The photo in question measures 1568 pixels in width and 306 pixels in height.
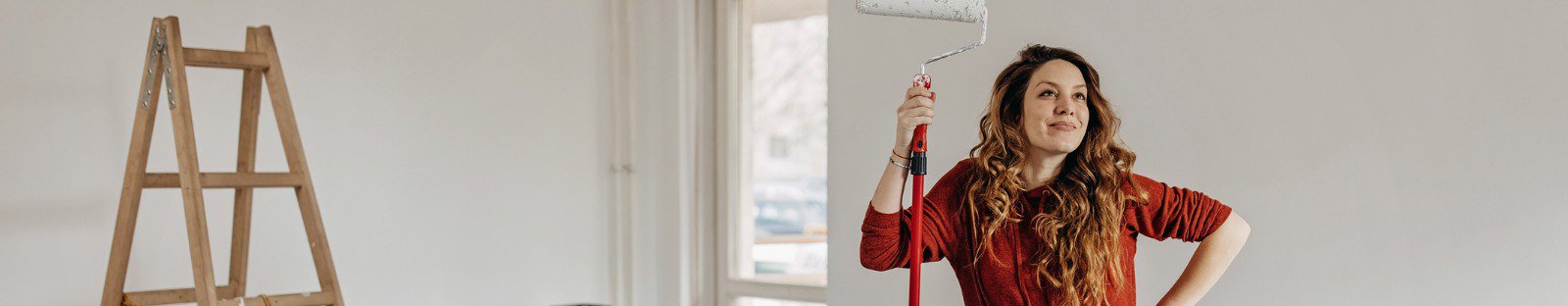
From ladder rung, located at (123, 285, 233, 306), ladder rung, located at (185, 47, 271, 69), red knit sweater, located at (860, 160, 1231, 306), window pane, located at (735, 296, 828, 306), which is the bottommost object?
window pane, located at (735, 296, 828, 306)

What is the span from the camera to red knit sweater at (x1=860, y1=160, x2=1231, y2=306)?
1984 millimetres

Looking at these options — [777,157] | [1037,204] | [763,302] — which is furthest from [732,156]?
[1037,204]

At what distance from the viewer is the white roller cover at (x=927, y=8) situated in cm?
196

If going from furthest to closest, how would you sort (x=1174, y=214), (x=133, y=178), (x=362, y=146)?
1. (x=362, y=146)
2. (x=133, y=178)
3. (x=1174, y=214)

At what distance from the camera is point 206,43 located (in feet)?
8.92

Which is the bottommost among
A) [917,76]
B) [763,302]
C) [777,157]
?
[763,302]

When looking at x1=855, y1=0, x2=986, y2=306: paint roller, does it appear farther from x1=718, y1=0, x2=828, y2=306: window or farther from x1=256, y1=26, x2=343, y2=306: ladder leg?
x1=718, y1=0, x2=828, y2=306: window

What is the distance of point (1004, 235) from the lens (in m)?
2.00

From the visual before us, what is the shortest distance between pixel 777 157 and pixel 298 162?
1509 mm

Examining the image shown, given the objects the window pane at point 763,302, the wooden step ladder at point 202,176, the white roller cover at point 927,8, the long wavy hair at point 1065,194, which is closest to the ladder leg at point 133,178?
the wooden step ladder at point 202,176

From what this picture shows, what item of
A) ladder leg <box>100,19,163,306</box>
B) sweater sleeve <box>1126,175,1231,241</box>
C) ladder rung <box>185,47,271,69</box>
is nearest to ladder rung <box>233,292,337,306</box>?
ladder leg <box>100,19,163,306</box>

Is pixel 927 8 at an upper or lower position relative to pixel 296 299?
upper

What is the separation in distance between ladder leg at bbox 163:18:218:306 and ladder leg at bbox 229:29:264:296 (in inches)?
9.2

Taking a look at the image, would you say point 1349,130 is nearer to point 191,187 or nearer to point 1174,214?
point 1174,214
